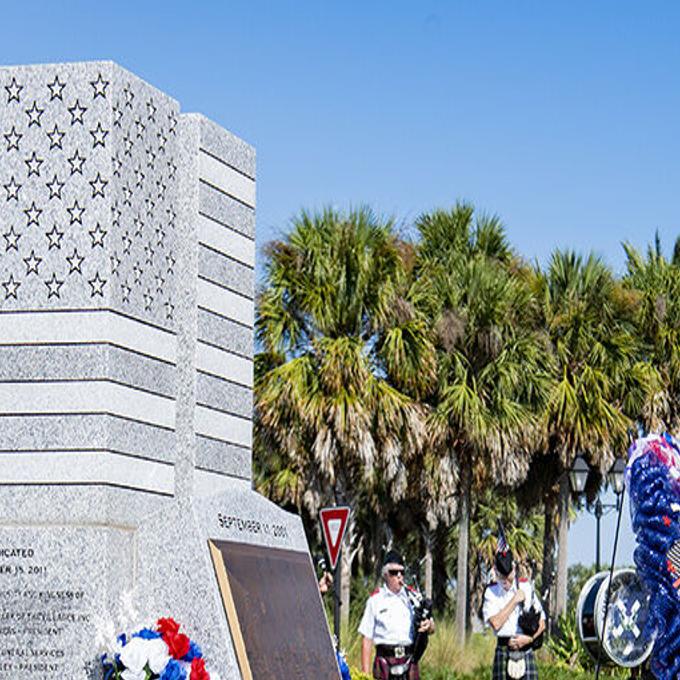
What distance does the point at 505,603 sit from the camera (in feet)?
47.6

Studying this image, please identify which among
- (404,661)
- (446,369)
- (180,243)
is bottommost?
(404,661)

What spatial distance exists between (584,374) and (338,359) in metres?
7.18

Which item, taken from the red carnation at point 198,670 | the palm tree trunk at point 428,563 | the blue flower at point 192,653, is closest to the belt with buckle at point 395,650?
the blue flower at point 192,653

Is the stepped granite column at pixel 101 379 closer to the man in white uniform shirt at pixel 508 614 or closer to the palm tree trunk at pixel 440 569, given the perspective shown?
the man in white uniform shirt at pixel 508 614

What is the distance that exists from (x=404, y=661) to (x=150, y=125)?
18.5ft

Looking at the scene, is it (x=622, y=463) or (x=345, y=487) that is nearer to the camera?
→ (x=622, y=463)

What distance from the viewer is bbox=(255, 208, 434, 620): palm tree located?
30.5m

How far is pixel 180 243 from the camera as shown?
1130 centimetres

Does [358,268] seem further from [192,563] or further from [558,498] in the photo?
[192,563]

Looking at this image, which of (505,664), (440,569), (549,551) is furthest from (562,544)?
(505,664)

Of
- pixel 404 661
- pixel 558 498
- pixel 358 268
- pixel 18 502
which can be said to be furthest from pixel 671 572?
pixel 558 498

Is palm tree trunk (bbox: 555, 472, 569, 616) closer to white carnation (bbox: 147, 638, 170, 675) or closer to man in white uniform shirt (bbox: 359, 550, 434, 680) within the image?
man in white uniform shirt (bbox: 359, 550, 434, 680)

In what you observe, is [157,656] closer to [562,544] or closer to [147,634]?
[147,634]

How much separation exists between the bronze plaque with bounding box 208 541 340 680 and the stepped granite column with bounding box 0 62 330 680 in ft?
0.28
